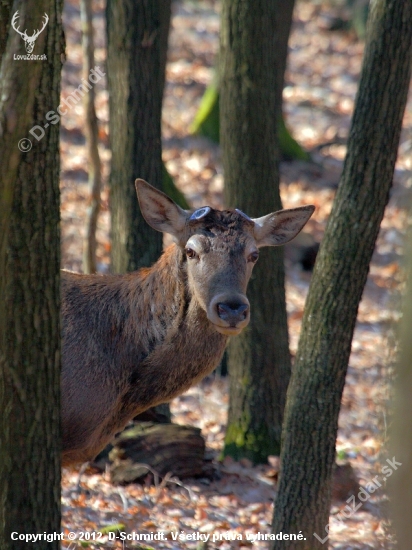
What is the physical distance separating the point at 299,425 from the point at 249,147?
3.38 meters

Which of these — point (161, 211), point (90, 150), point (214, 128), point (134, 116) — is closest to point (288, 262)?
point (214, 128)

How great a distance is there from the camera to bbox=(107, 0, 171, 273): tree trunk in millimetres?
8562

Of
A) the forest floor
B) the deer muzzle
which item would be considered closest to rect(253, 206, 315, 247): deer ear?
the forest floor

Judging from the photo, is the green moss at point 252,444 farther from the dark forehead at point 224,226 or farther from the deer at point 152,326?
the dark forehead at point 224,226

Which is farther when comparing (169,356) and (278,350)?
(278,350)

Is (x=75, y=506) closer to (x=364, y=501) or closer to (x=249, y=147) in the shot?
(x=364, y=501)

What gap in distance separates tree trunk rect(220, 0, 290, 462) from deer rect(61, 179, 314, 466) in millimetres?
1782

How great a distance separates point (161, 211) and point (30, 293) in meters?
2.26

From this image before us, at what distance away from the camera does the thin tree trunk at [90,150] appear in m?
11.1

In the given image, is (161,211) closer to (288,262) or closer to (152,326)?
(152,326)

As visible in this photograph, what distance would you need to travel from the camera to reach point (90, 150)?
11273 millimetres

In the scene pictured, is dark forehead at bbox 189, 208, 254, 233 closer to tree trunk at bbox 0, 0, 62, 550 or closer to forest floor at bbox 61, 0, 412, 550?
forest floor at bbox 61, 0, 412, 550

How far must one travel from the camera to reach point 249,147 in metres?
8.24

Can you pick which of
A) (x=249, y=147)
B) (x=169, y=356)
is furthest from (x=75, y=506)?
(x=249, y=147)
